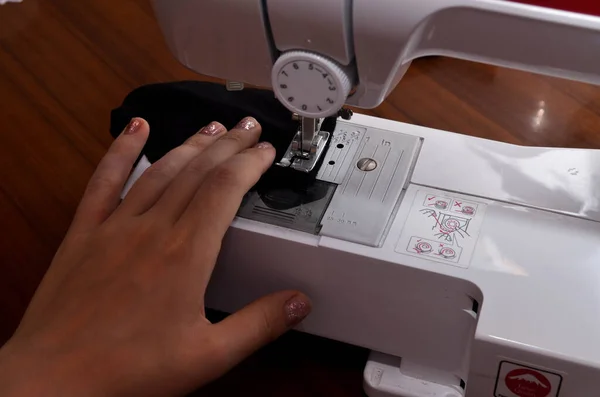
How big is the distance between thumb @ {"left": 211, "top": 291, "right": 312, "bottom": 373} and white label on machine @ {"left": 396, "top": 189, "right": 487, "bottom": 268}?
16 centimetres

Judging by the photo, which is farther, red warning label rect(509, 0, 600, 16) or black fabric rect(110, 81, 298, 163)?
black fabric rect(110, 81, 298, 163)

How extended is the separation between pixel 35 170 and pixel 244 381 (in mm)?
558

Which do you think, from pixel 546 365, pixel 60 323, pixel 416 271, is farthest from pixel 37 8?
pixel 546 365

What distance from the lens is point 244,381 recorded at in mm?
1023

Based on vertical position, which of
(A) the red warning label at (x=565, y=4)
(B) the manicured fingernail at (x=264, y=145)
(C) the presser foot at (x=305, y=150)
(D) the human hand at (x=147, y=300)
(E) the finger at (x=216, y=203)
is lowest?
(D) the human hand at (x=147, y=300)

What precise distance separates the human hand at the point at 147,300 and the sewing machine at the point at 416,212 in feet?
0.23

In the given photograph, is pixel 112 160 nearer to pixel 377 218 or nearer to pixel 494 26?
pixel 377 218

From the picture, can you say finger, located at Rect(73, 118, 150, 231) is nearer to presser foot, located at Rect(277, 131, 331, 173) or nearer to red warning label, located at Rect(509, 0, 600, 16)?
presser foot, located at Rect(277, 131, 331, 173)

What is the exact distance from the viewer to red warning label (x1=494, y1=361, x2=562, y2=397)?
83 cm

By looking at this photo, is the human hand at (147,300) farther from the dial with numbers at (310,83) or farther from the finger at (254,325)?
the dial with numbers at (310,83)

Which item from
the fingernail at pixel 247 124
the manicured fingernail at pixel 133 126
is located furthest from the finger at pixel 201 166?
the manicured fingernail at pixel 133 126

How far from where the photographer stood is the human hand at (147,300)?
79 cm

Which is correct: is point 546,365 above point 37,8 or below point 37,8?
below

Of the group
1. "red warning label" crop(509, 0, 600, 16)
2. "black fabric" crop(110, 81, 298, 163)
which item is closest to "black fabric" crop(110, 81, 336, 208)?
"black fabric" crop(110, 81, 298, 163)
